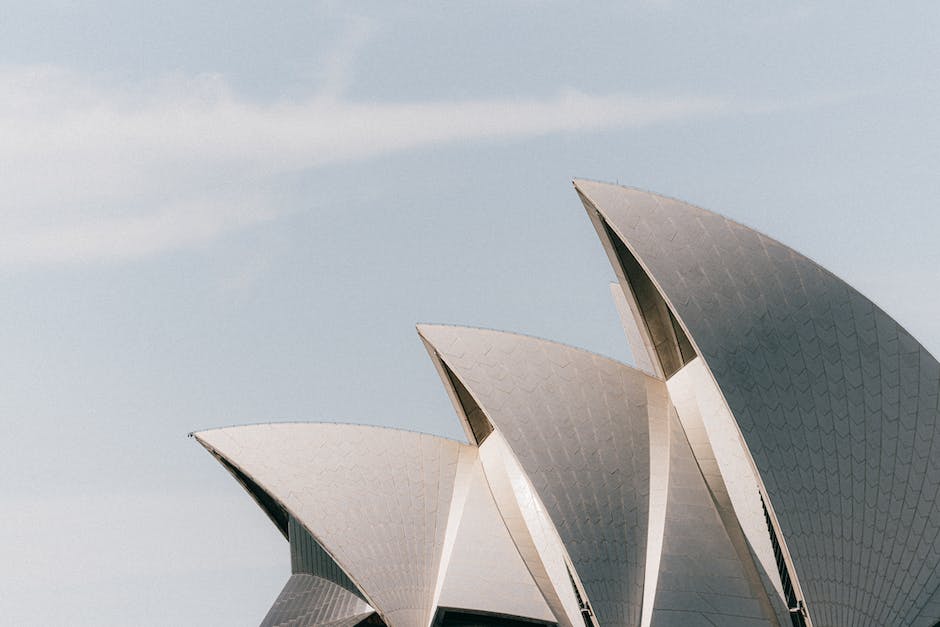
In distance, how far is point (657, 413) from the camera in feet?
114

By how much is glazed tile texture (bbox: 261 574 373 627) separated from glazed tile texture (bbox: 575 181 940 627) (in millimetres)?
12431

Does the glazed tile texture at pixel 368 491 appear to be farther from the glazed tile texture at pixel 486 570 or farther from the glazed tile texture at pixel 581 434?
the glazed tile texture at pixel 581 434

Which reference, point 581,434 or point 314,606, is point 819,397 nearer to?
point 581,434

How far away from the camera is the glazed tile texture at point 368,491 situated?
3419cm

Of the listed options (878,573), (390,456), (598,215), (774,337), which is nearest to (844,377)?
(774,337)

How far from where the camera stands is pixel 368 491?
3678 cm

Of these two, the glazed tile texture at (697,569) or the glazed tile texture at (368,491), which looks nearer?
the glazed tile texture at (697,569)

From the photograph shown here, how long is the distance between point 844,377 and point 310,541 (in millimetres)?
17229

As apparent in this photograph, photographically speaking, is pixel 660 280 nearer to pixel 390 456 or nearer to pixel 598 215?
pixel 598 215

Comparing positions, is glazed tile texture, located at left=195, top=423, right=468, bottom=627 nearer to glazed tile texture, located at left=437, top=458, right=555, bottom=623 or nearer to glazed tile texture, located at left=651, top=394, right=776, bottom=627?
glazed tile texture, located at left=437, top=458, right=555, bottom=623

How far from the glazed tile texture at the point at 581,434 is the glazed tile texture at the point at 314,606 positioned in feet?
22.5

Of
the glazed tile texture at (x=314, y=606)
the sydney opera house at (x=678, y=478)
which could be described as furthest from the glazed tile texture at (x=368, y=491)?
the glazed tile texture at (x=314, y=606)

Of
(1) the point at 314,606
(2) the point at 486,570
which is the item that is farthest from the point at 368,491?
(2) the point at 486,570

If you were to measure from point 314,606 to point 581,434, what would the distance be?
32.3 feet
